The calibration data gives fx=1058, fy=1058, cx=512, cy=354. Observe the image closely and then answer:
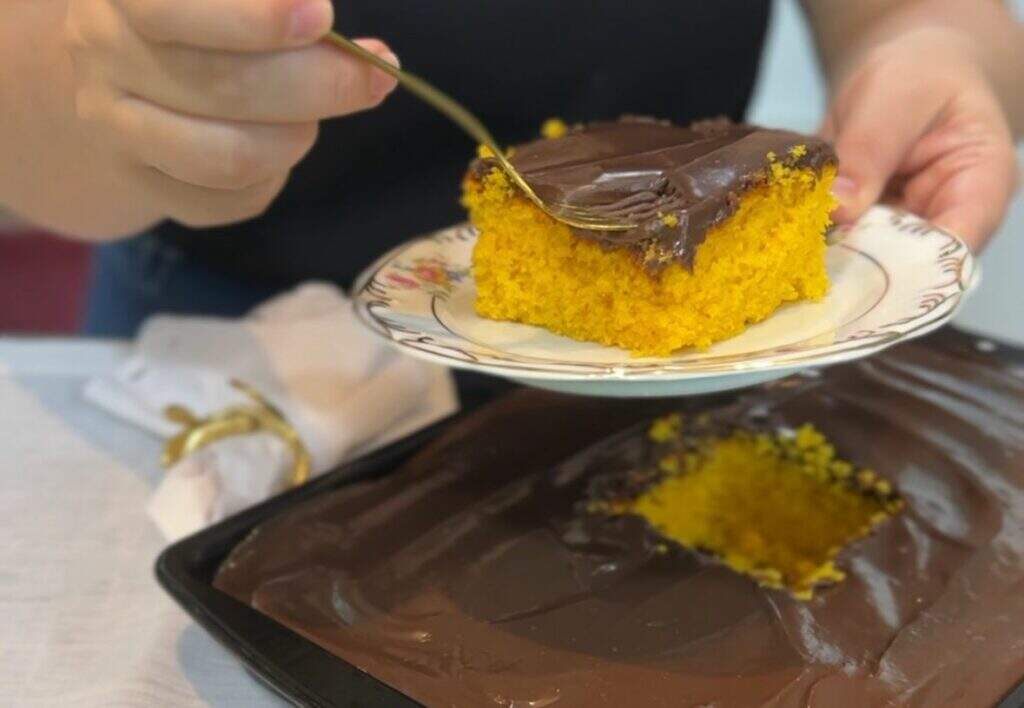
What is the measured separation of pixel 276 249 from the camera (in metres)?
1.07

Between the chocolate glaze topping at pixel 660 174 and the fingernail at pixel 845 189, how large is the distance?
10 centimetres

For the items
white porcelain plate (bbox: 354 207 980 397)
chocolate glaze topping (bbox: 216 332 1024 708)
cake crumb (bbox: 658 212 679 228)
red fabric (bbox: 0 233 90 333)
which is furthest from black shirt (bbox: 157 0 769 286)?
red fabric (bbox: 0 233 90 333)

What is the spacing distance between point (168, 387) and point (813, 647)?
0.56 metres

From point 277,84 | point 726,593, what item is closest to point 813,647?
point 726,593

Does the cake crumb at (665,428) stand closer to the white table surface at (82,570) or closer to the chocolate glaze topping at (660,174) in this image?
the chocolate glaze topping at (660,174)

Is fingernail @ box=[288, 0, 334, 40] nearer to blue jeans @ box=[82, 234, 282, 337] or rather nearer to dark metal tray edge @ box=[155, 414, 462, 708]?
dark metal tray edge @ box=[155, 414, 462, 708]

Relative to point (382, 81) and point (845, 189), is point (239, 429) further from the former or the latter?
point (845, 189)

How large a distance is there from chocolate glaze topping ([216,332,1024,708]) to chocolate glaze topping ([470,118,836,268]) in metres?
0.19

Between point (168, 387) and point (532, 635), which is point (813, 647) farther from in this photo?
point (168, 387)

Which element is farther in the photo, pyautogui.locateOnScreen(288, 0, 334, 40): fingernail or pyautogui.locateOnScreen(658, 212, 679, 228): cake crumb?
pyautogui.locateOnScreen(658, 212, 679, 228): cake crumb

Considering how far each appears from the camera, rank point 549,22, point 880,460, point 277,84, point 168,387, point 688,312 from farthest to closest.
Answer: point 549,22
point 168,387
point 880,460
point 688,312
point 277,84

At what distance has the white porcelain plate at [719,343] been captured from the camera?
57cm

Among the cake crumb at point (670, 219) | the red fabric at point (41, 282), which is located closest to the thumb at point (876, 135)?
the cake crumb at point (670, 219)

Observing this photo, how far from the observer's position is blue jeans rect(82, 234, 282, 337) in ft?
3.70
